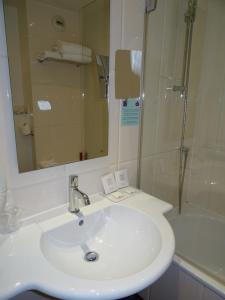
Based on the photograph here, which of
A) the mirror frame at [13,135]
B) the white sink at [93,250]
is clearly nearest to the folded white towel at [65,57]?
the mirror frame at [13,135]

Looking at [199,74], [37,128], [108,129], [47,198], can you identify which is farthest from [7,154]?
[199,74]

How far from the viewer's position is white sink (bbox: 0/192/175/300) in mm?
601

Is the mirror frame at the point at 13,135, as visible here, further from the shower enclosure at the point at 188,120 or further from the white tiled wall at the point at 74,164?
the shower enclosure at the point at 188,120

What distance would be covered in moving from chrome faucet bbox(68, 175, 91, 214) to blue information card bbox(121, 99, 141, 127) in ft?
1.48

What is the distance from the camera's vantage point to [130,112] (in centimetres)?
124

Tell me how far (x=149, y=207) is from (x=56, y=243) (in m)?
0.45

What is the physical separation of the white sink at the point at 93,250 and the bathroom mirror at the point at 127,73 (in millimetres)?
575

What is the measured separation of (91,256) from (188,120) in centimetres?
121

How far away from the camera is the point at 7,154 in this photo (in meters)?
0.84

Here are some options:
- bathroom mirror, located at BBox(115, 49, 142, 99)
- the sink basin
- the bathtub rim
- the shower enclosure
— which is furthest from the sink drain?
bathroom mirror, located at BBox(115, 49, 142, 99)

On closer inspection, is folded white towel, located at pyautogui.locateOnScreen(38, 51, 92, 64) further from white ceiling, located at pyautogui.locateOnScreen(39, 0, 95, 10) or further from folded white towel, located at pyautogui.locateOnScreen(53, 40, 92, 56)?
white ceiling, located at pyautogui.locateOnScreen(39, 0, 95, 10)

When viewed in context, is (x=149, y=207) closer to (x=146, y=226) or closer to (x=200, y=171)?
(x=146, y=226)

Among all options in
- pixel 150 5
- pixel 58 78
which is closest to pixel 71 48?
pixel 58 78

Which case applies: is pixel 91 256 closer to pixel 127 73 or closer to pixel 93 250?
pixel 93 250
